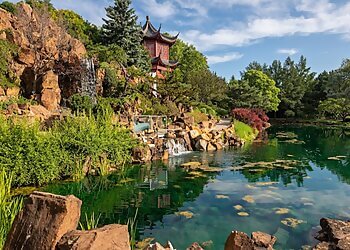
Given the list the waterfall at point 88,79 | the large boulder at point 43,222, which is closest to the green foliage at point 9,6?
the waterfall at point 88,79

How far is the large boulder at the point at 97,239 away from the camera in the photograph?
2146 mm

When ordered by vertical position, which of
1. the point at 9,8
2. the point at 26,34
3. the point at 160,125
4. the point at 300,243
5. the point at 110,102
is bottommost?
the point at 300,243

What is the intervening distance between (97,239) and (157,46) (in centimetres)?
2646

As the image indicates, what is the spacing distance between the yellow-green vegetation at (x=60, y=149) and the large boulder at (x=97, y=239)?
410 cm

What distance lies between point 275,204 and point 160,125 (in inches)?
372

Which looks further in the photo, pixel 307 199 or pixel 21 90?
pixel 21 90

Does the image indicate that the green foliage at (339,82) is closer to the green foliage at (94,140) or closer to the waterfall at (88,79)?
the waterfall at (88,79)

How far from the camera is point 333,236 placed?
4.68 metres

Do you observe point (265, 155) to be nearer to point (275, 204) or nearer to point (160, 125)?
point (160, 125)

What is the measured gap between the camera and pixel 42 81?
46.8 feet

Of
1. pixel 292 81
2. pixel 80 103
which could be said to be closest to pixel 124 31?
pixel 80 103

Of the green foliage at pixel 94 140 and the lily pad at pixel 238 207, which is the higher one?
the green foliage at pixel 94 140

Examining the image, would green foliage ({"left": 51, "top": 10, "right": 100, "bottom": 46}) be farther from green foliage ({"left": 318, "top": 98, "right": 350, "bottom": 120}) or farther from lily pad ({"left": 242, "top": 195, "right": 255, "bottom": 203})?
green foliage ({"left": 318, "top": 98, "right": 350, "bottom": 120})

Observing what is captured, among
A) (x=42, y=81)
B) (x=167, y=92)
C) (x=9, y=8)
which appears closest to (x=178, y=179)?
(x=42, y=81)
